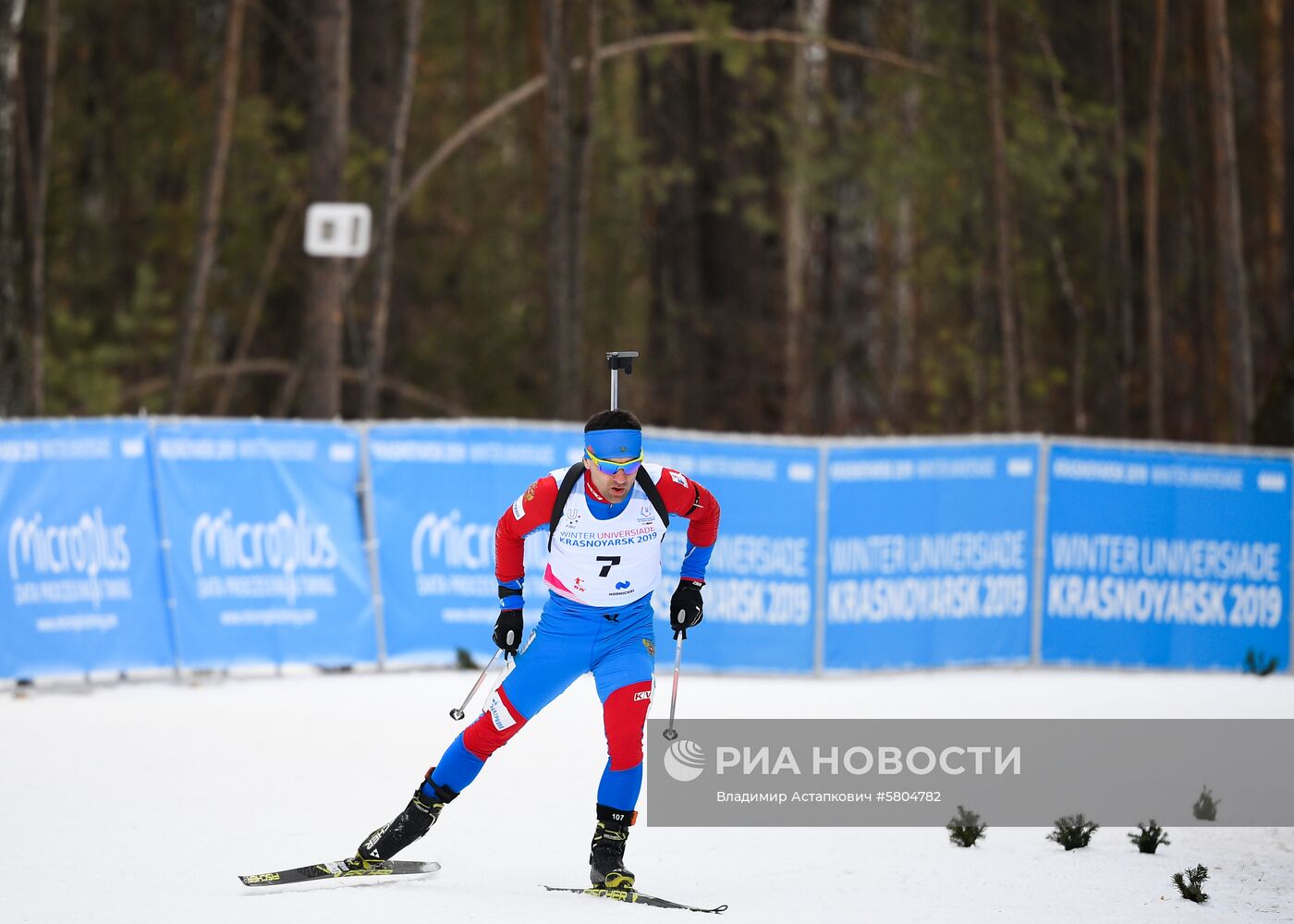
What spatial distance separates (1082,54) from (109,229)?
1831 centimetres

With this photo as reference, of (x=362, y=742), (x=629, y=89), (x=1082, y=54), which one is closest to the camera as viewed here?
(x=362, y=742)

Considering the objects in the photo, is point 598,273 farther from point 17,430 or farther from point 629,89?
point 17,430

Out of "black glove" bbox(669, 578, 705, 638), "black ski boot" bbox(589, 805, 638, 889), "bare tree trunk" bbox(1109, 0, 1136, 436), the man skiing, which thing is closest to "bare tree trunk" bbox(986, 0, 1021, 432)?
"bare tree trunk" bbox(1109, 0, 1136, 436)

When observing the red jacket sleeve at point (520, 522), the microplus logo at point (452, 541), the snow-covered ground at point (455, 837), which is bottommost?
the snow-covered ground at point (455, 837)

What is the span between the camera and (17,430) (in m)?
14.0

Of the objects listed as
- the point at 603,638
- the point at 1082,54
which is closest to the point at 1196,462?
the point at 603,638

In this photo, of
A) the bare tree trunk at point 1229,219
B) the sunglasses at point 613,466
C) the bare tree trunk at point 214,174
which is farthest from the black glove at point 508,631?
the bare tree trunk at point 214,174

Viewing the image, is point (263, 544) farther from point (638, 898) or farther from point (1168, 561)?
point (638, 898)

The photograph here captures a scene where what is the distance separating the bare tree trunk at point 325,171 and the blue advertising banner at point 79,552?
4.75m

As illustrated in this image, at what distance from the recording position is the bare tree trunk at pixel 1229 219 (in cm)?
2117

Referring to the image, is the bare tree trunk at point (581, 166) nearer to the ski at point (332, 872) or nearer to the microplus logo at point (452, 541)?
the microplus logo at point (452, 541)

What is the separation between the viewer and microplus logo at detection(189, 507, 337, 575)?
47.4 ft

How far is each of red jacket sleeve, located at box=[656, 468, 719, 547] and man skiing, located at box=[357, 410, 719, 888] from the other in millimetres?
11

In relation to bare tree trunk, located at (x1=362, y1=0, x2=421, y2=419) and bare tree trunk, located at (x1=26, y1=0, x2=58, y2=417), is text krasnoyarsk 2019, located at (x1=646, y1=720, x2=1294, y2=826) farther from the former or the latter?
bare tree trunk, located at (x1=26, y1=0, x2=58, y2=417)
